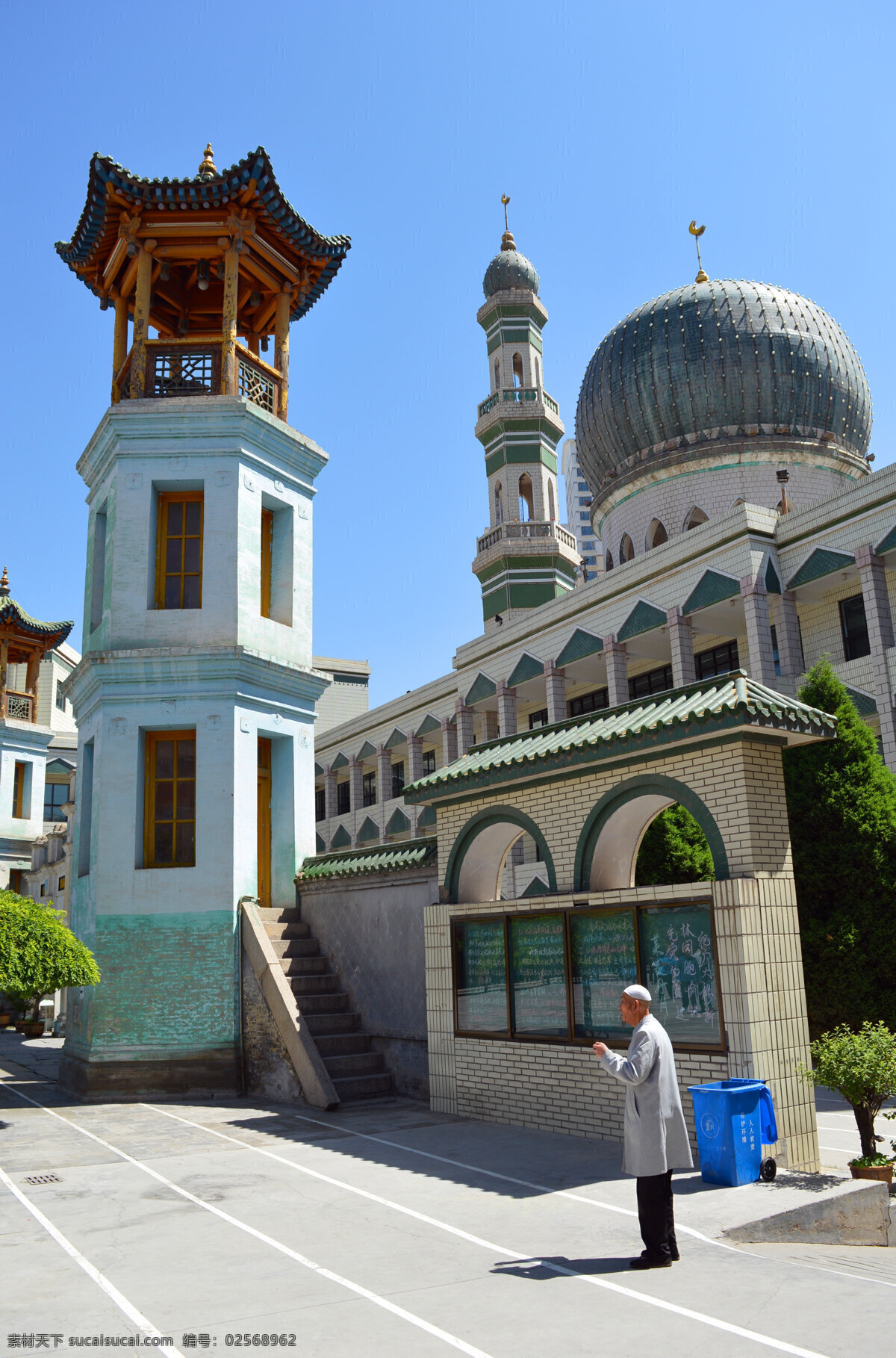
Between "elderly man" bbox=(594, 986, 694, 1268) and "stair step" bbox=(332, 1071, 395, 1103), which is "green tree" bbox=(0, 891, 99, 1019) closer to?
"stair step" bbox=(332, 1071, 395, 1103)

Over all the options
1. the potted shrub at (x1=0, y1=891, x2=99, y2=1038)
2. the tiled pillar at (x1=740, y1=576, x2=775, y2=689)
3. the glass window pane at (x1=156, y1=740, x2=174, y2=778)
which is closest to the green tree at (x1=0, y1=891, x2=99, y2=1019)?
the potted shrub at (x1=0, y1=891, x2=99, y2=1038)

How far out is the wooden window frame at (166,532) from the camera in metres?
17.3

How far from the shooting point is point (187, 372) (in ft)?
58.7

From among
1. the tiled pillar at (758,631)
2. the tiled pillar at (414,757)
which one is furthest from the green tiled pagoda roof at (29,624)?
the tiled pillar at (758,631)

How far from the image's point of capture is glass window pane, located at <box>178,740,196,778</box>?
54.7 feet

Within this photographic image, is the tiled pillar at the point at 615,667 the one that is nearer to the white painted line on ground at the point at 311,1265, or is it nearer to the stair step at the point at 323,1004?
the stair step at the point at 323,1004

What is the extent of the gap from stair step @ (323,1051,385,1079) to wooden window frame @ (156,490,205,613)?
24.5 feet

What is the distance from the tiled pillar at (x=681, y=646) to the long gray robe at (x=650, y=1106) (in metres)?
18.4

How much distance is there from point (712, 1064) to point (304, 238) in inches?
605

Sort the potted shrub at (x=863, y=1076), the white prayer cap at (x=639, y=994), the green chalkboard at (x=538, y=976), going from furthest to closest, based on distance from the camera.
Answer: the green chalkboard at (x=538, y=976) < the potted shrub at (x=863, y=1076) < the white prayer cap at (x=639, y=994)

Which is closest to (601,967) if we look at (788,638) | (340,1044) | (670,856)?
(340,1044)

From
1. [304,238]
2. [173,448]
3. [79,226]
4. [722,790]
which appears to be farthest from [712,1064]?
[79,226]

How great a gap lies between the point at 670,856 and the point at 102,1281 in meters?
11.8

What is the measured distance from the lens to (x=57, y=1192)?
29.8ft
